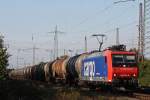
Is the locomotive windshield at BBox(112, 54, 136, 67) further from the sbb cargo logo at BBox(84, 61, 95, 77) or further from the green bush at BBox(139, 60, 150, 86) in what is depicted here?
the green bush at BBox(139, 60, 150, 86)

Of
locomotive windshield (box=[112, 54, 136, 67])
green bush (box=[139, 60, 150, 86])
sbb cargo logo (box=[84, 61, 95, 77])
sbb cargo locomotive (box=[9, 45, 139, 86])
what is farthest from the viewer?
green bush (box=[139, 60, 150, 86])

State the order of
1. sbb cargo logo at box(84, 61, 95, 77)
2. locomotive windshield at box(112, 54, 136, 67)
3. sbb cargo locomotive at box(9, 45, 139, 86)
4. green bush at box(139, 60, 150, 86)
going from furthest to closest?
green bush at box(139, 60, 150, 86) < sbb cargo logo at box(84, 61, 95, 77) < locomotive windshield at box(112, 54, 136, 67) < sbb cargo locomotive at box(9, 45, 139, 86)

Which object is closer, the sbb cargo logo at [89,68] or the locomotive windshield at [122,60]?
the locomotive windshield at [122,60]

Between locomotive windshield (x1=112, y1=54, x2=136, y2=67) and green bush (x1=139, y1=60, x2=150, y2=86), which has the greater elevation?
locomotive windshield (x1=112, y1=54, x2=136, y2=67)

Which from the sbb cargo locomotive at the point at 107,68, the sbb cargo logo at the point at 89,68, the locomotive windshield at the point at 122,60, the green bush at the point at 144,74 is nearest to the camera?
the sbb cargo locomotive at the point at 107,68

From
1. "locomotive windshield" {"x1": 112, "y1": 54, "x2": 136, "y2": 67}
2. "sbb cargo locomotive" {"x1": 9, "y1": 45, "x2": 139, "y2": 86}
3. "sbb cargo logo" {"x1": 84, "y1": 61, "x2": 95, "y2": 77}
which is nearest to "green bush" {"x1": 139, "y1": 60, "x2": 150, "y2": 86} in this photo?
"sbb cargo locomotive" {"x1": 9, "y1": 45, "x2": 139, "y2": 86}

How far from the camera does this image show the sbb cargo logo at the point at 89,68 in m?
37.3

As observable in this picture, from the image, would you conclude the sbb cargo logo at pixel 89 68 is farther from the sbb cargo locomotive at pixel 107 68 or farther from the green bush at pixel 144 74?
the green bush at pixel 144 74

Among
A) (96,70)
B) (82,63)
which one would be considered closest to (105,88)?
(96,70)

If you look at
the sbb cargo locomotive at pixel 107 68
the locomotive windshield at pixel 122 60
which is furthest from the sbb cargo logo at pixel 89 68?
the locomotive windshield at pixel 122 60

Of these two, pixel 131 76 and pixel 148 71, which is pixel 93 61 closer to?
pixel 131 76

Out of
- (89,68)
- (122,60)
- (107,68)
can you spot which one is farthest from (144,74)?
(107,68)

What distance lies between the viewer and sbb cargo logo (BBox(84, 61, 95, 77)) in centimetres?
3730

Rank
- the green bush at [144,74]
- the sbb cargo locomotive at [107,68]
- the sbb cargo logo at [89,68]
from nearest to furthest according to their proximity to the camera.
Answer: the sbb cargo locomotive at [107,68] < the sbb cargo logo at [89,68] < the green bush at [144,74]
